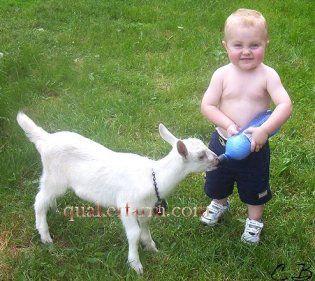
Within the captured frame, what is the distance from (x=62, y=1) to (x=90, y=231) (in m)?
5.21

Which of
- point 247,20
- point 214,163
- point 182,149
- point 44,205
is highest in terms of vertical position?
point 247,20

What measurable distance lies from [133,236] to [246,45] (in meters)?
1.21

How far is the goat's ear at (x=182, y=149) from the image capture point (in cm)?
277

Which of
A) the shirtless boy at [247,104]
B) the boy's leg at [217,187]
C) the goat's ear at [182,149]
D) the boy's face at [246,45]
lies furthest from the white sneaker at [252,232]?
the boy's face at [246,45]

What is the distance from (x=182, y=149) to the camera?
280cm

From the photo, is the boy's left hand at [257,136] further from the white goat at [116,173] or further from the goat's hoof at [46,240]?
the goat's hoof at [46,240]

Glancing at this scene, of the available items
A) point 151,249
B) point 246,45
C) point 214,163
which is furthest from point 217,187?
point 246,45

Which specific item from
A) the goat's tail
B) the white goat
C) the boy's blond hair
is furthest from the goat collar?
the boy's blond hair

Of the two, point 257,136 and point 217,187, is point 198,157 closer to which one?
point 257,136

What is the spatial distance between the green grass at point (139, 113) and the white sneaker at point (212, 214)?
0.06 meters

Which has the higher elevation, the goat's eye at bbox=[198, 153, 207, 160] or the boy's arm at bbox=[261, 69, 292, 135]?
the boy's arm at bbox=[261, 69, 292, 135]

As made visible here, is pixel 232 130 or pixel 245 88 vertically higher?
pixel 245 88

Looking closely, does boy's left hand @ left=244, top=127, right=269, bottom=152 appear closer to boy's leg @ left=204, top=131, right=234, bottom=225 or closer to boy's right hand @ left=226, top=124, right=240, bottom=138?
boy's right hand @ left=226, top=124, right=240, bottom=138

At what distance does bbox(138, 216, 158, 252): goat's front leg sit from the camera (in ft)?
10.2
